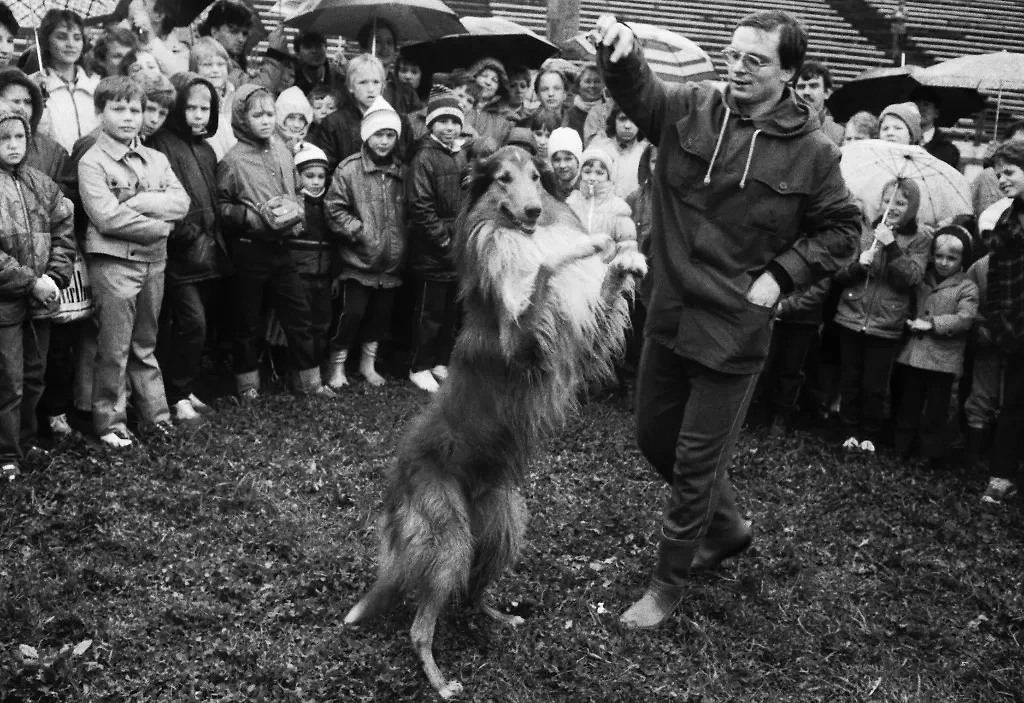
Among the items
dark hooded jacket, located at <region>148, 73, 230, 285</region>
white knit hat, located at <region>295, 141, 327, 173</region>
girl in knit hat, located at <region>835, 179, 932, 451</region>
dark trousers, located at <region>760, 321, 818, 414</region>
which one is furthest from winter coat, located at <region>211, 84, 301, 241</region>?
girl in knit hat, located at <region>835, 179, 932, 451</region>

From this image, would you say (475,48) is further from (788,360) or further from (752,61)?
(752,61)

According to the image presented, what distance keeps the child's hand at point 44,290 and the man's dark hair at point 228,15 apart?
3922mm

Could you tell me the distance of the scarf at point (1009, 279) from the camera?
679 centimetres

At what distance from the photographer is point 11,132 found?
5793 mm

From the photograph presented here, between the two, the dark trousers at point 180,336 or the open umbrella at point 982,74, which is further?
the open umbrella at point 982,74

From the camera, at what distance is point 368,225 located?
782 cm

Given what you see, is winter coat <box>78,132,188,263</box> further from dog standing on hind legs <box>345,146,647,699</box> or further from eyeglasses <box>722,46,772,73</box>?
eyeglasses <box>722,46,772,73</box>

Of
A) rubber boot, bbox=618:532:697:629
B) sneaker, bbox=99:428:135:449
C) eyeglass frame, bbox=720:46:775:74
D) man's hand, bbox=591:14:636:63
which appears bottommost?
sneaker, bbox=99:428:135:449

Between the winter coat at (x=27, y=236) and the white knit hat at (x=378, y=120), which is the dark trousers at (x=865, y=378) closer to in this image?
the white knit hat at (x=378, y=120)

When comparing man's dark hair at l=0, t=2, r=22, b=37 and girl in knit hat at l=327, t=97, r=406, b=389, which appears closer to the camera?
man's dark hair at l=0, t=2, r=22, b=37

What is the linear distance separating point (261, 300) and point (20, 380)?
1961 mm

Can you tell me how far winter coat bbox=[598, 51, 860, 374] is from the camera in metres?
4.40

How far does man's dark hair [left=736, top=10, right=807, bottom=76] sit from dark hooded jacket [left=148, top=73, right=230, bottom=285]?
4056mm

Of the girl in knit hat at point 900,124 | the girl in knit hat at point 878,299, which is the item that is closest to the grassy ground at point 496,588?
the girl in knit hat at point 878,299
